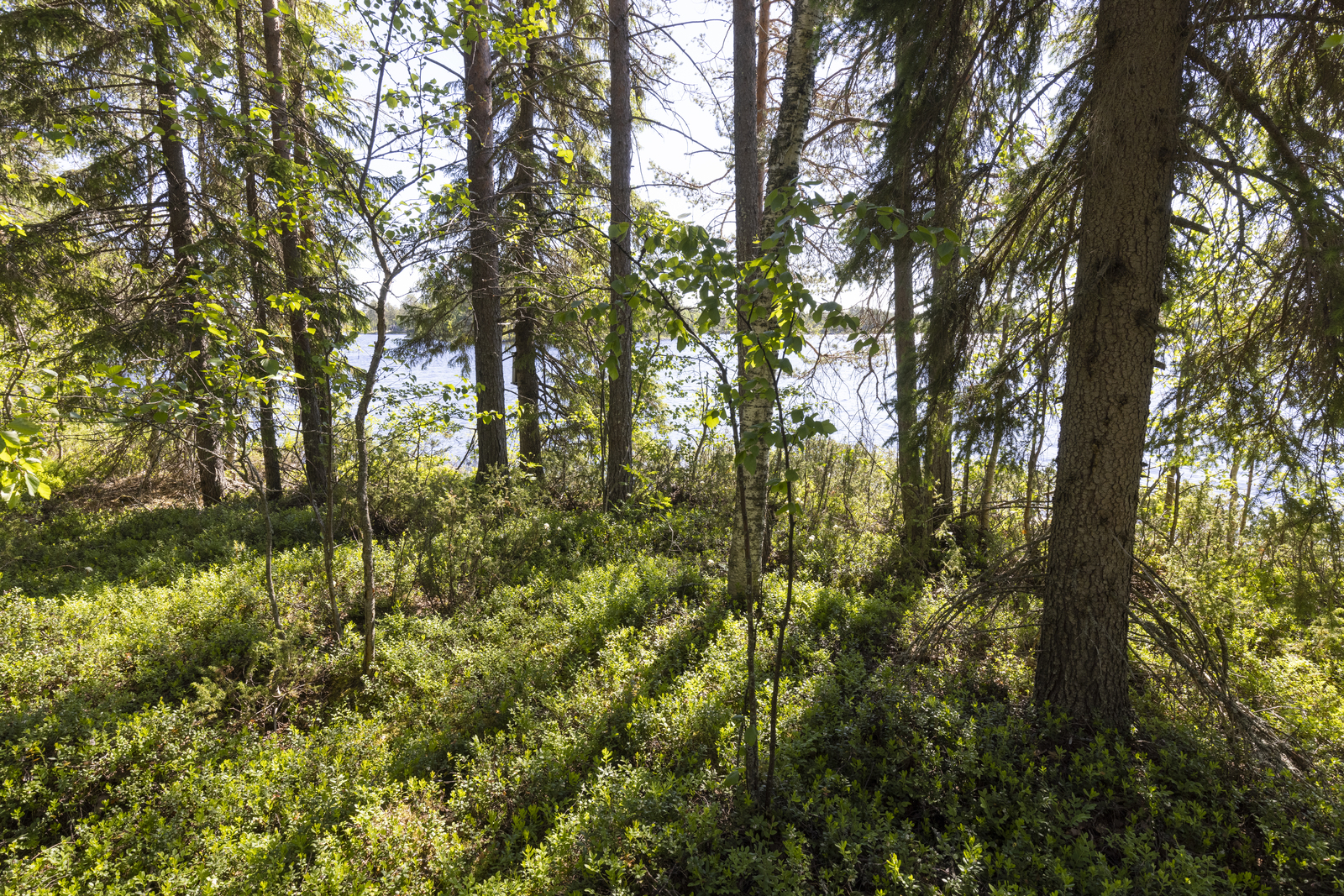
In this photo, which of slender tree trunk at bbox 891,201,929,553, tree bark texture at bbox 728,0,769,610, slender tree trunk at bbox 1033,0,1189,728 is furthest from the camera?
tree bark texture at bbox 728,0,769,610

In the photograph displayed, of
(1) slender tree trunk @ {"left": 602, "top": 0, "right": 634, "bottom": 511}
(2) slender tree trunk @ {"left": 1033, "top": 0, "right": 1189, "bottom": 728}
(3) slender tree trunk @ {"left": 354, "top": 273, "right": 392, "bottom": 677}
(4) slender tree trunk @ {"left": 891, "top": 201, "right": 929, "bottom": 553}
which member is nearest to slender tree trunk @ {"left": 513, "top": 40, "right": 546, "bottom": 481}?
(1) slender tree trunk @ {"left": 602, "top": 0, "right": 634, "bottom": 511}

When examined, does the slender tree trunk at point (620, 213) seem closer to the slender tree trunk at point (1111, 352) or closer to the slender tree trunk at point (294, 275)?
the slender tree trunk at point (294, 275)

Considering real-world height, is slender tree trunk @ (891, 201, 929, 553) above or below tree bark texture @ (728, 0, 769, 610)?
below

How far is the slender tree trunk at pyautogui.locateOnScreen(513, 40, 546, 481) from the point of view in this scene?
346 inches

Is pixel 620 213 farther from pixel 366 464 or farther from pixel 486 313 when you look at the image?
pixel 366 464

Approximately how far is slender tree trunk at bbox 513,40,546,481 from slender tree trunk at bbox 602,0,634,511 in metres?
1.34

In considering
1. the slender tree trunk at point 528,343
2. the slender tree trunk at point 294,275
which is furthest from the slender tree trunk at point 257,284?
the slender tree trunk at point 528,343

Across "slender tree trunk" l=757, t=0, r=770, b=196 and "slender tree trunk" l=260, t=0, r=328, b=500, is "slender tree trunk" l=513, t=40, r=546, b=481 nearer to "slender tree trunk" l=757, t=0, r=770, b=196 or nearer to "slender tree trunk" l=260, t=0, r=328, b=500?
"slender tree trunk" l=260, t=0, r=328, b=500

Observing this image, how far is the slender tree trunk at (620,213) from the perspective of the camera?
778 cm

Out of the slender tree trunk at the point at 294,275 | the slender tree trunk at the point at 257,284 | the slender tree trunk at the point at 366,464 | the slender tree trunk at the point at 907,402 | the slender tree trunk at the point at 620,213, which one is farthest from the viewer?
the slender tree trunk at the point at 620,213

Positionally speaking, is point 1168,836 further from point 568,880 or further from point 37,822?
point 37,822

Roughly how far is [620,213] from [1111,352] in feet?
20.6

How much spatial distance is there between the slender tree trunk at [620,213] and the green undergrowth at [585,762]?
9.48 ft

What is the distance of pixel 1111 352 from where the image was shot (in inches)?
130
